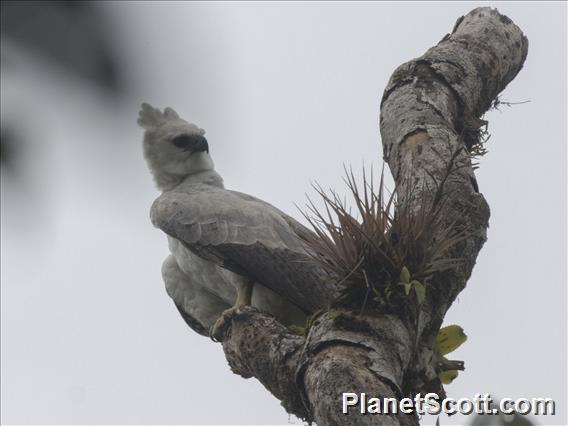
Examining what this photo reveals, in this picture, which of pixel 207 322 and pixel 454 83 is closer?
pixel 454 83

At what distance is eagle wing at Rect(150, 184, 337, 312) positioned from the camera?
19.5 feet

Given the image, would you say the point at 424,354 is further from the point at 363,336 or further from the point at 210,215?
the point at 210,215

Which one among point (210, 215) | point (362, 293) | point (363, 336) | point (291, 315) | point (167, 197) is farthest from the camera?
point (167, 197)

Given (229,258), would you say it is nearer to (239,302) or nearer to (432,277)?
(239,302)

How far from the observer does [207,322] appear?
6.96m

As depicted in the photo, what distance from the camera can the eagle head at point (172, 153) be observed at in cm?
827

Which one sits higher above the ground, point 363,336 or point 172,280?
point 172,280

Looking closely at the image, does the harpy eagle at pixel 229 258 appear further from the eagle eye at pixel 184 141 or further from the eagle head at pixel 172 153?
the eagle eye at pixel 184 141

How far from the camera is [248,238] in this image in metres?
6.54

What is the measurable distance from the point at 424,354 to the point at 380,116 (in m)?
2.29

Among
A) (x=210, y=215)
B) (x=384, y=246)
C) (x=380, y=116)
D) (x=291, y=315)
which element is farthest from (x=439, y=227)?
(x=210, y=215)

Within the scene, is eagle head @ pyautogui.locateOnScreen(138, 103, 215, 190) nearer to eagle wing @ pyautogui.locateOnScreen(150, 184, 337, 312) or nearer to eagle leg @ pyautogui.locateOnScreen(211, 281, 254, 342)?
eagle wing @ pyautogui.locateOnScreen(150, 184, 337, 312)

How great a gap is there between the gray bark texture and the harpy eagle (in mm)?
1066

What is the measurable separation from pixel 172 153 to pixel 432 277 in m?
4.75
